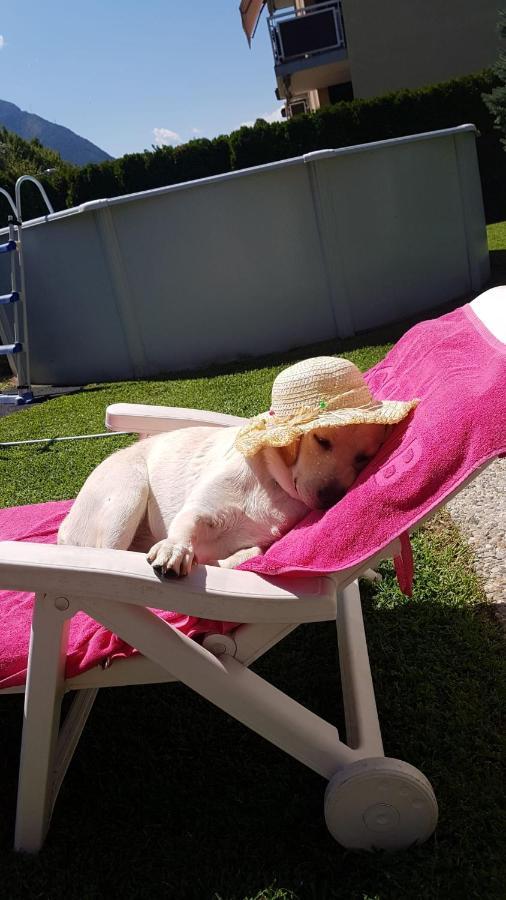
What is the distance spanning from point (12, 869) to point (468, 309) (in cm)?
215

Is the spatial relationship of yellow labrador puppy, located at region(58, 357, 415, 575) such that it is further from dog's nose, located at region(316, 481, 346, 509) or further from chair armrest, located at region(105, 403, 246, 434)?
chair armrest, located at region(105, 403, 246, 434)

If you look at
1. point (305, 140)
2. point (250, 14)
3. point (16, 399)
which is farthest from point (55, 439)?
point (250, 14)

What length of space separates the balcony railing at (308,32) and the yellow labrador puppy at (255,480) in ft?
69.8

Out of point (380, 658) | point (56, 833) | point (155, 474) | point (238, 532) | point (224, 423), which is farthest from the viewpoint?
point (224, 423)

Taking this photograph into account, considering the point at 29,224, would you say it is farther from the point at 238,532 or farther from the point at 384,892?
the point at 384,892

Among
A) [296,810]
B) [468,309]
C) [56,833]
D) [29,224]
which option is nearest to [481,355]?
[468,309]

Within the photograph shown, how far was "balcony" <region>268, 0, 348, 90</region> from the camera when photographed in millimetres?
20609

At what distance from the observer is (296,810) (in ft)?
6.83

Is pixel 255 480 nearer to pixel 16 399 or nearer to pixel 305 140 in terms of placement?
pixel 16 399

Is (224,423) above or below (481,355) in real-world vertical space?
below

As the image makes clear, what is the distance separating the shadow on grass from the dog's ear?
0.92 meters

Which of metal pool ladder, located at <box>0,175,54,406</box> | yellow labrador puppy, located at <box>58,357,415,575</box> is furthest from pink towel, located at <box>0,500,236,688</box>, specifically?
metal pool ladder, located at <box>0,175,54,406</box>

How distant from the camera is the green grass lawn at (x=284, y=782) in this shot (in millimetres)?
1870

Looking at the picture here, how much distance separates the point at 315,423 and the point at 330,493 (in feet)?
0.74
